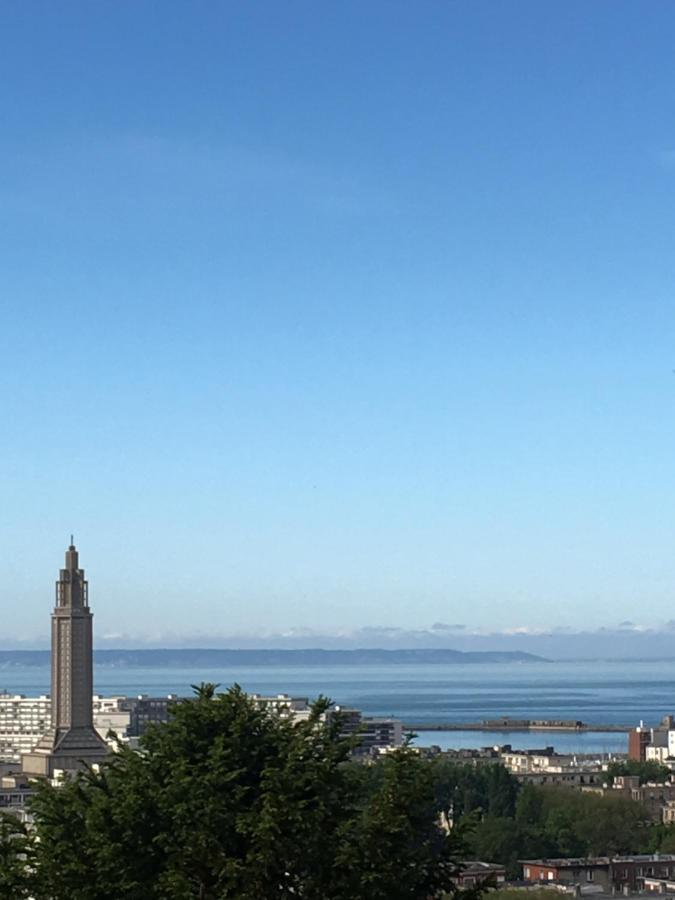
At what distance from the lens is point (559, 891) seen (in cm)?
3750

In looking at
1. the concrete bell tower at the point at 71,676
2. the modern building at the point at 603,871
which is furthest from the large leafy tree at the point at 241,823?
the concrete bell tower at the point at 71,676

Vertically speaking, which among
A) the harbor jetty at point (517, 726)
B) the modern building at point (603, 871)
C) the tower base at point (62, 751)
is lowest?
the modern building at point (603, 871)

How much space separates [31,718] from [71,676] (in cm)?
4528

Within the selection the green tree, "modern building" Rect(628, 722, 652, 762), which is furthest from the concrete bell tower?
the green tree

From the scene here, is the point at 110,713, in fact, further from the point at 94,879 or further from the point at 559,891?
the point at 94,879

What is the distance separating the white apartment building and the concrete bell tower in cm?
2543

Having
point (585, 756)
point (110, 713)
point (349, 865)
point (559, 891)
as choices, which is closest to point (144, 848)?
point (349, 865)

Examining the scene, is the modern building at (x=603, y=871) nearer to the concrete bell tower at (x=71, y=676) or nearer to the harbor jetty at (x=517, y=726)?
the concrete bell tower at (x=71, y=676)

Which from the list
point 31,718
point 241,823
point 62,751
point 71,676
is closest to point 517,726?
point 31,718

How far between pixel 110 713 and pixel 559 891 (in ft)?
256

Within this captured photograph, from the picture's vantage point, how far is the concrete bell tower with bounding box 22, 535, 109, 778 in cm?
7381

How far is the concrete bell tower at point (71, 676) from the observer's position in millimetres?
73812

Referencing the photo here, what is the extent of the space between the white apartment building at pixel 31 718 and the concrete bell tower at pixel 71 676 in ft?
83.4

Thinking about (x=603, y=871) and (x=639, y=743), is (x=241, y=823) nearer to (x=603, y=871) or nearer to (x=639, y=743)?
(x=603, y=871)
